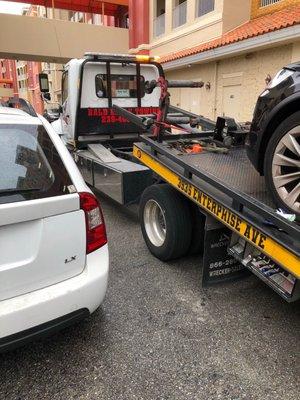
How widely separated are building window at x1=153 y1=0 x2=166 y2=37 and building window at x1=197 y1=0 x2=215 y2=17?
10.8 feet

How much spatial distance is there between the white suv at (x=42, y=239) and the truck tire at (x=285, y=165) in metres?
1.27

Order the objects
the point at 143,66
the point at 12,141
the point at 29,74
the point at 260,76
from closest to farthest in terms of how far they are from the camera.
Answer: the point at 12,141, the point at 143,66, the point at 260,76, the point at 29,74

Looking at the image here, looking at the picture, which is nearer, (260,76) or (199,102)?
(260,76)

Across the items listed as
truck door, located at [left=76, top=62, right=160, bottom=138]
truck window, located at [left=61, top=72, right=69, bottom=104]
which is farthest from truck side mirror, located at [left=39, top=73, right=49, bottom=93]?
truck door, located at [left=76, top=62, right=160, bottom=138]

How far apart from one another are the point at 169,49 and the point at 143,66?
36.4 ft

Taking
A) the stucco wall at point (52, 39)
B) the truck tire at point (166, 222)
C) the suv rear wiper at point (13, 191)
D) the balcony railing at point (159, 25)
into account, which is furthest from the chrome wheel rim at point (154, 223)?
the stucco wall at point (52, 39)

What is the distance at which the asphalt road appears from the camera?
7.29 feet

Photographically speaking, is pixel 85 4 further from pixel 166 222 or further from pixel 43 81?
pixel 166 222

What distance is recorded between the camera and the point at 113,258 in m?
4.03

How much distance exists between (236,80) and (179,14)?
20.3ft

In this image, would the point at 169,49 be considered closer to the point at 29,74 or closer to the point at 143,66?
the point at 143,66

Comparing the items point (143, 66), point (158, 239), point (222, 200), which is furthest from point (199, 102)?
point (222, 200)

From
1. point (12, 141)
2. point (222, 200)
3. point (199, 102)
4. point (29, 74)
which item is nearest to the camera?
point (12, 141)

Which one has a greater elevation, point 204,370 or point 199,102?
point 199,102
